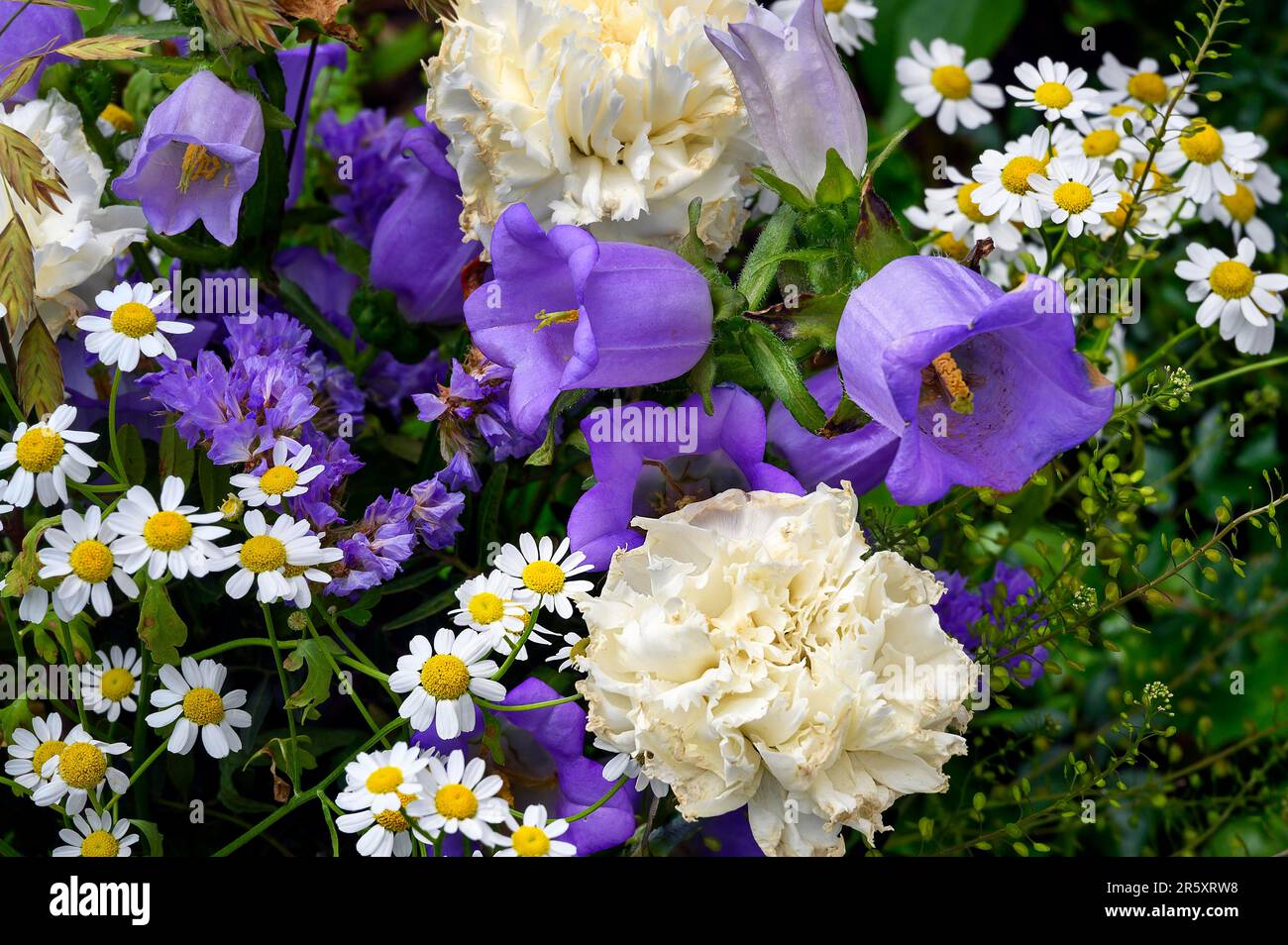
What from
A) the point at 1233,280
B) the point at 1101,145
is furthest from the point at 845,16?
the point at 1233,280

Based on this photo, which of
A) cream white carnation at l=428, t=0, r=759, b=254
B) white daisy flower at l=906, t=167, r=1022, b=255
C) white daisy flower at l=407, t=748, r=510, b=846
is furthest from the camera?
white daisy flower at l=906, t=167, r=1022, b=255

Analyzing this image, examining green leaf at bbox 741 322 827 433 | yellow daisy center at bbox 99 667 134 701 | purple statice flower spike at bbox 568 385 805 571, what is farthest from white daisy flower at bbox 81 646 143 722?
green leaf at bbox 741 322 827 433

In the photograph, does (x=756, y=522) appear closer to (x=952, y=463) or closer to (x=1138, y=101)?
(x=952, y=463)

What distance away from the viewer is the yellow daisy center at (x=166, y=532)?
537mm

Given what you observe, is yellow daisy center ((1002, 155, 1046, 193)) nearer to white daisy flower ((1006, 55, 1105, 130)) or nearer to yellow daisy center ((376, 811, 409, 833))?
white daisy flower ((1006, 55, 1105, 130))

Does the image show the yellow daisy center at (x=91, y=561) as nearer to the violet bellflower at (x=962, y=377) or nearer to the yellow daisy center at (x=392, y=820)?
the yellow daisy center at (x=392, y=820)

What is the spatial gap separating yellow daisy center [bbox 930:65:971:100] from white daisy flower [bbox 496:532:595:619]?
1.62ft

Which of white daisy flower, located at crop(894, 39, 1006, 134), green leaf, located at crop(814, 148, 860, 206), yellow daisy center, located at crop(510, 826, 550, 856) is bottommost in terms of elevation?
yellow daisy center, located at crop(510, 826, 550, 856)

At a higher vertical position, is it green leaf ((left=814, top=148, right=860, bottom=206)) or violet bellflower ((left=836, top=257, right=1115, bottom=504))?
green leaf ((left=814, top=148, right=860, bottom=206))

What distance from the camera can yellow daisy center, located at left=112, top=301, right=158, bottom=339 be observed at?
588mm

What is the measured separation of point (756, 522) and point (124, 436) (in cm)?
32

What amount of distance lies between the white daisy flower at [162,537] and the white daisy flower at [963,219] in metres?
0.44

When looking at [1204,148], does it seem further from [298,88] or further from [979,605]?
[298,88]

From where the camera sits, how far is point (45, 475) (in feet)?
1.79
